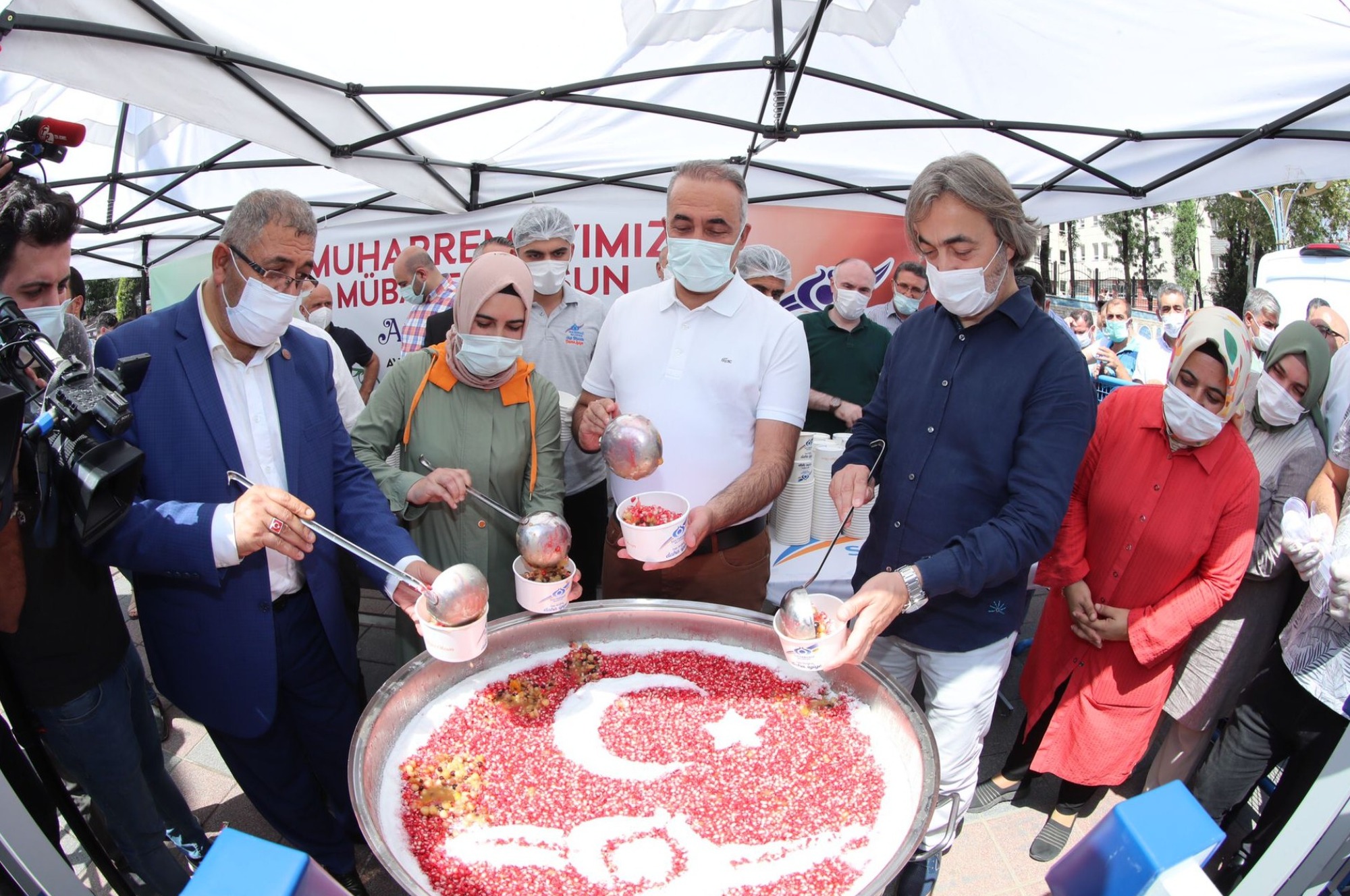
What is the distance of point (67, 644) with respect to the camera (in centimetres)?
183

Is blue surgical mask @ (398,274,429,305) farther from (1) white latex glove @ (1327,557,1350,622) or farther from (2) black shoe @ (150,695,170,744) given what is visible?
(1) white latex glove @ (1327,557,1350,622)

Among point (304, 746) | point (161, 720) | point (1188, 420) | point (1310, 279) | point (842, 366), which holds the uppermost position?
point (1310, 279)

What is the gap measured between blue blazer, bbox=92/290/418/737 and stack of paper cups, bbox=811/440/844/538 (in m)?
1.63

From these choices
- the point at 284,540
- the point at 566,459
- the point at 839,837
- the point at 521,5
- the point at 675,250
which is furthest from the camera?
the point at 521,5

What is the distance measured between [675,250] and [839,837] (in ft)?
5.41

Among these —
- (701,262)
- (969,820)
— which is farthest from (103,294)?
(969,820)

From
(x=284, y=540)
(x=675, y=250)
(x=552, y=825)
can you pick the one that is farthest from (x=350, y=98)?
(x=552, y=825)

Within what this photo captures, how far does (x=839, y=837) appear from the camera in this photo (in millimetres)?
1398

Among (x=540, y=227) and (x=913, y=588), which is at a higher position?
(x=540, y=227)

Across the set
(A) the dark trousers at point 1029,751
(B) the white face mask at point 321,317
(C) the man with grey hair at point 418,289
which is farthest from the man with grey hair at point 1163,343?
(B) the white face mask at point 321,317

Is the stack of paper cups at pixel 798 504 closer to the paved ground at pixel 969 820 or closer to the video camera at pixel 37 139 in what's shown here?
the paved ground at pixel 969 820

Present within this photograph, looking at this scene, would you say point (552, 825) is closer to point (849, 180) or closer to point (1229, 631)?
point (1229, 631)

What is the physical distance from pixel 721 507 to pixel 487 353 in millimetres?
859

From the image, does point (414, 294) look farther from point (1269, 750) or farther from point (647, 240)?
point (1269, 750)
